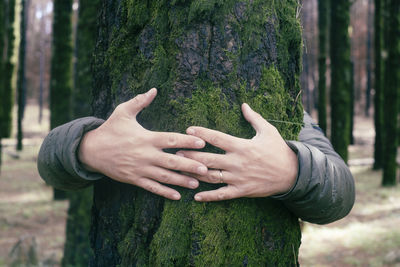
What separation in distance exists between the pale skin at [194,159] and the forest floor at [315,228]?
14.4 ft

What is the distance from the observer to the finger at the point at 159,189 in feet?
5.00

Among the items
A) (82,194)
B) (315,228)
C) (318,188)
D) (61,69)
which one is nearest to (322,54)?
(315,228)

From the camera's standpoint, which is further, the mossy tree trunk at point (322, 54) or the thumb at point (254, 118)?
the mossy tree trunk at point (322, 54)

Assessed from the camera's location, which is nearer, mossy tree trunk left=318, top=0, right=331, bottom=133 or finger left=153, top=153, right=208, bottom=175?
finger left=153, top=153, right=208, bottom=175

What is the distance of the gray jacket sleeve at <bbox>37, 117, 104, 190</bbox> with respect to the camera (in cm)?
163

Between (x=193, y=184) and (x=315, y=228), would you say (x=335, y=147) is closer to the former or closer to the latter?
(x=315, y=228)

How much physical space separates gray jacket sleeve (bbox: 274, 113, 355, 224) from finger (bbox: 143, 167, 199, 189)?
1.14 ft

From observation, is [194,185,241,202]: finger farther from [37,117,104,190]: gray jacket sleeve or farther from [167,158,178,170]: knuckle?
[37,117,104,190]: gray jacket sleeve

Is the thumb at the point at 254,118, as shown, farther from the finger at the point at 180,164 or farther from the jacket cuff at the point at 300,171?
the finger at the point at 180,164

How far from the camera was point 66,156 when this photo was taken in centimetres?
163

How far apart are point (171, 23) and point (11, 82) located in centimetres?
1526

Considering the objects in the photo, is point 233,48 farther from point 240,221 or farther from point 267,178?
point 240,221

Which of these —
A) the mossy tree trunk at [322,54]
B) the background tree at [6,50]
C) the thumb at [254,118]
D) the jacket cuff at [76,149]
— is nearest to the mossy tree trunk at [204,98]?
the thumb at [254,118]

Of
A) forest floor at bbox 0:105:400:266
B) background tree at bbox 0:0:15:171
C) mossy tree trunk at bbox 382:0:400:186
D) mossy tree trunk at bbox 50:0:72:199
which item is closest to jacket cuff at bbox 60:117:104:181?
forest floor at bbox 0:105:400:266
